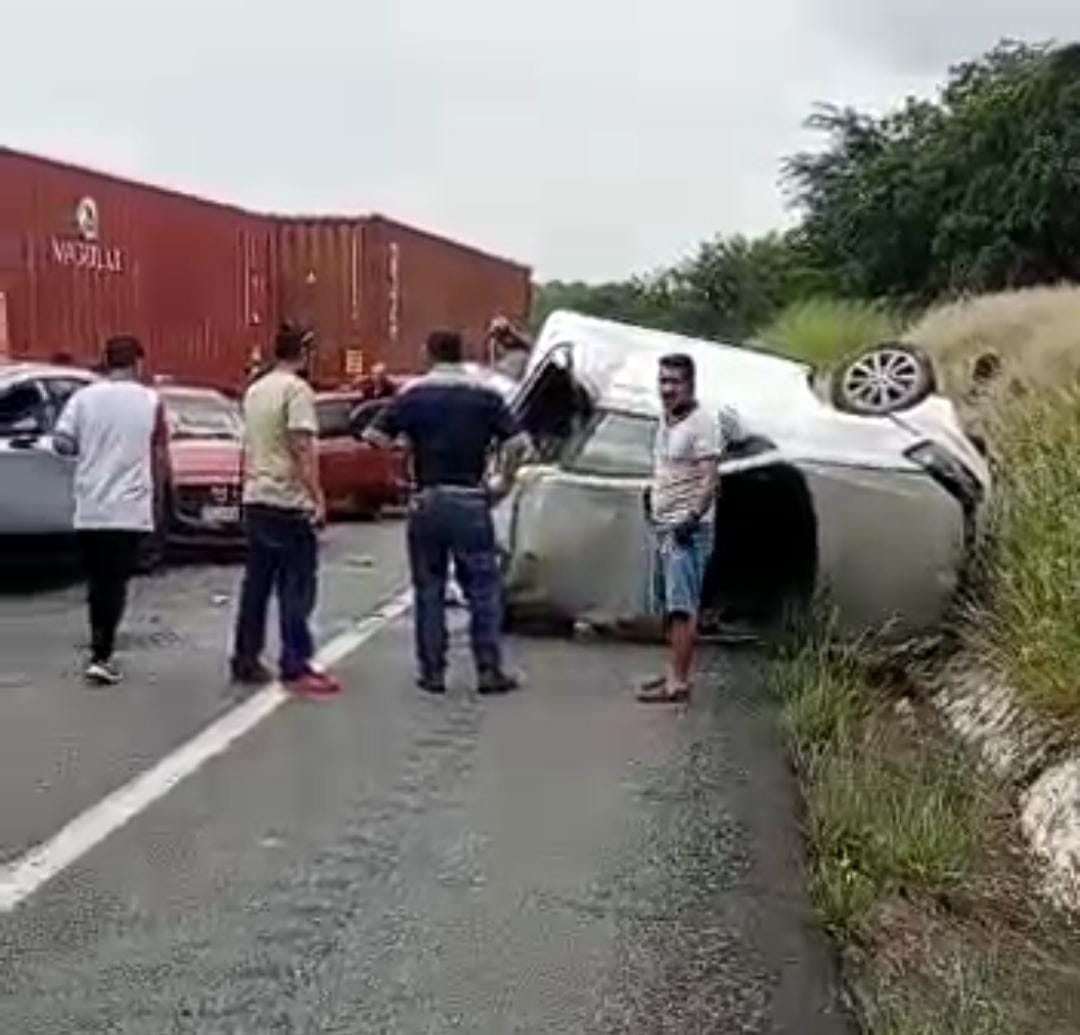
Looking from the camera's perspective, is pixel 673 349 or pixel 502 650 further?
pixel 673 349

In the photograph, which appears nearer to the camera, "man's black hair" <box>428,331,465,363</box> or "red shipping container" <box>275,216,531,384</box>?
"man's black hair" <box>428,331,465,363</box>

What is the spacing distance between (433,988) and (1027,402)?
937cm

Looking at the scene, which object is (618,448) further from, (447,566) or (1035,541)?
(1035,541)

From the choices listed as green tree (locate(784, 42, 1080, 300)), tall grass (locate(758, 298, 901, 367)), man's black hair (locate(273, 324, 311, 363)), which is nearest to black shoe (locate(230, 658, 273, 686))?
man's black hair (locate(273, 324, 311, 363))

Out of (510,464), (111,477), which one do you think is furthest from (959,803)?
(510,464)

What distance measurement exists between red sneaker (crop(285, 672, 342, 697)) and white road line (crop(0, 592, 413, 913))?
69 mm

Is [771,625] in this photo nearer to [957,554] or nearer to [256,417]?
[957,554]

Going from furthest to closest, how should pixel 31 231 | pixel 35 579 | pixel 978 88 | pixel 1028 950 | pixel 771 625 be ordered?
pixel 978 88, pixel 31 231, pixel 35 579, pixel 771 625, pixel 1028 950

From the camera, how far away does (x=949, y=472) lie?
1300cm

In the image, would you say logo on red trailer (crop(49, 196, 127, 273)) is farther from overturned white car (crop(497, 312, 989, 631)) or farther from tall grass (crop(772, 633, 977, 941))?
tall grass (crop(772, 633, 977, 941))

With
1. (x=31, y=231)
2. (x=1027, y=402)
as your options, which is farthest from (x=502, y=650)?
(x=31, y=231)

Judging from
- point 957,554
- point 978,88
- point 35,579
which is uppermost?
point 978,88

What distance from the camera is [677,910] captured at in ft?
24.9

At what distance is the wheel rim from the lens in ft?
57.5
